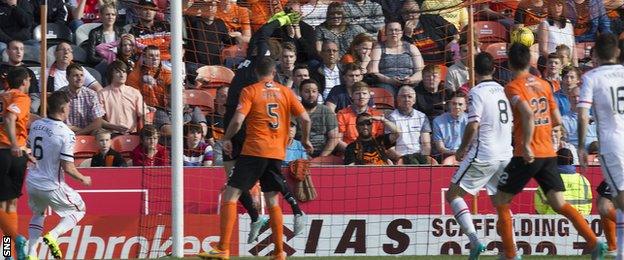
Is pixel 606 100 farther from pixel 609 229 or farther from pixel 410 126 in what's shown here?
pixel 410 126

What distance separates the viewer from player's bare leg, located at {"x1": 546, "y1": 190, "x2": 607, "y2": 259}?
1322cm

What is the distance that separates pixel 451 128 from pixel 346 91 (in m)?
1.57

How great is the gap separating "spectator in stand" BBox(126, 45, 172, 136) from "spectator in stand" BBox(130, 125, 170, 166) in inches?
27.0

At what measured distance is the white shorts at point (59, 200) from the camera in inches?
570

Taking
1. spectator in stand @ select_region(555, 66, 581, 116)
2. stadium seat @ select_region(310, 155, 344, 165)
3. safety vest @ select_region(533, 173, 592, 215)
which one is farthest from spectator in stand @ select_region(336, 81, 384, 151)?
spectator in stand @ select_region(555, 66, 581, 116)

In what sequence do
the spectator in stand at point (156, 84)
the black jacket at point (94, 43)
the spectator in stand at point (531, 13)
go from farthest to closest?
the spectator in stand at point (531, 13) → the black jacket at point (94, 43) → the spectator in stand at point (156, 84)

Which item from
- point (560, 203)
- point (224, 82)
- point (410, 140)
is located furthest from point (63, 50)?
point (560, 203)

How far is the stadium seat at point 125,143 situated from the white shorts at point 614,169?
7036mm

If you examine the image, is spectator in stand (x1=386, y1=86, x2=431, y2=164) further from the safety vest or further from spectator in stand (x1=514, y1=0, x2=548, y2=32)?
spectator in stand (x1=514, y1=0, x2=548, y2=32)

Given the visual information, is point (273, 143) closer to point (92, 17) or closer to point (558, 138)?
point (558, 138)

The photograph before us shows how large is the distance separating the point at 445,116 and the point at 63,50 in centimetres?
497

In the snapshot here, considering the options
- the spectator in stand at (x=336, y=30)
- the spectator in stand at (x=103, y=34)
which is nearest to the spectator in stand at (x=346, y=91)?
the spectator in stand at (x=336, y=30)

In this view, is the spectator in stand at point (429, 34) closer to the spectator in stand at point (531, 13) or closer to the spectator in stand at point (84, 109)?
the spectator in stand at point (531, 13)

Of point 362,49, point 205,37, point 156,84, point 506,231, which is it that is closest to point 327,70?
point 362,49
